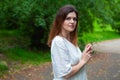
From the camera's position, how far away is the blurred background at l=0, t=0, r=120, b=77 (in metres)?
13.4

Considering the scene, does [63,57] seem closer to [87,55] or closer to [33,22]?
[87,55]

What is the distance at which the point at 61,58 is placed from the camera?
280 cm

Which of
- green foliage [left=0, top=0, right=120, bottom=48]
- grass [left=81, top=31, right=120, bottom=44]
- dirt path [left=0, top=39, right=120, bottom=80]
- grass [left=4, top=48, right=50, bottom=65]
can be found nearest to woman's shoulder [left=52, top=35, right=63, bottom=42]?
dirt path [left=0, top=39, right=120, bottom=80]

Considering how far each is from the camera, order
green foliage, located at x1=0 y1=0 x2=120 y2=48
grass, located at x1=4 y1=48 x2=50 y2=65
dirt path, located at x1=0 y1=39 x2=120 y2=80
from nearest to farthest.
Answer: dirt path, located at x1=0 y1=39 x2=120 y2=80, grass, located at x1=4 y1=48 x2=50 y2=65, green foliage, located at x1=0 y1=0 x2=120 y2=48

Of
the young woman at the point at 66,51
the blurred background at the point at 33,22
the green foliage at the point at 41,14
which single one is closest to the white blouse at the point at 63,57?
the young woman at the point at 66,51

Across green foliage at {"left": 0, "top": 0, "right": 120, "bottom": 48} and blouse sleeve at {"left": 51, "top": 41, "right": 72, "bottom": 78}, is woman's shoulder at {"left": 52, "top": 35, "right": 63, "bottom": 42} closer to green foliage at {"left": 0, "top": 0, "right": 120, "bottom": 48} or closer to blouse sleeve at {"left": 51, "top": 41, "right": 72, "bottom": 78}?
blouse sleeve at {"left": 51, "top": 41, "right": 72, "bottom": 78}

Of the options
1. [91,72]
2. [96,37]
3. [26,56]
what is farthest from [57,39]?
[96,37]

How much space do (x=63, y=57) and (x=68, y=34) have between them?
0.25 meters

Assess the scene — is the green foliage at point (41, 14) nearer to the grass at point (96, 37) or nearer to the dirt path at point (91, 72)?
the dirt path at point (91, 72)

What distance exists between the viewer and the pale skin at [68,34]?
2840mm

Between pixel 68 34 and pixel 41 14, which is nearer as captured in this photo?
pixel 68 34

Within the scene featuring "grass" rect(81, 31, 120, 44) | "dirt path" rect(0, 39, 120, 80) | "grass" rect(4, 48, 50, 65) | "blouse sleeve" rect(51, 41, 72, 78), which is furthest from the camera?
"grass" rect(81, 31, 120, 44)

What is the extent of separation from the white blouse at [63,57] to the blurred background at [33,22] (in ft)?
27.5

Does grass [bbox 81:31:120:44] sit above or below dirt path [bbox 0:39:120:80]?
below
